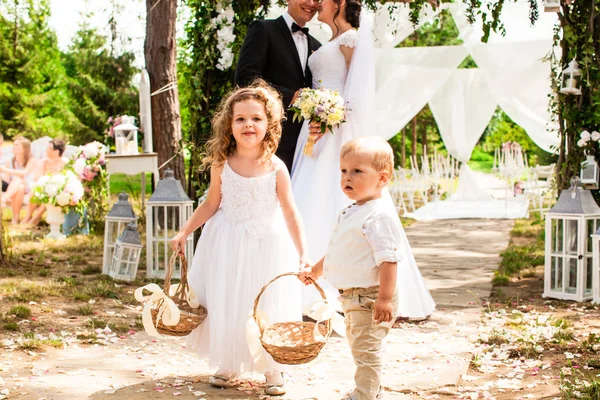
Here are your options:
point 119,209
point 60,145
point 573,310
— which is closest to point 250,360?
point 573,310

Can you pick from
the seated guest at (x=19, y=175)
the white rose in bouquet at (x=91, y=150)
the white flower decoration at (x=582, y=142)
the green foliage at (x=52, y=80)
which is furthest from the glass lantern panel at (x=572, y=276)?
→ the green foliage at (x=52, y=80)

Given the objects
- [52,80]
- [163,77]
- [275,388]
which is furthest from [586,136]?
[52,80]

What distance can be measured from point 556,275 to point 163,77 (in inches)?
212

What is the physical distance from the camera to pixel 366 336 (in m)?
2.98

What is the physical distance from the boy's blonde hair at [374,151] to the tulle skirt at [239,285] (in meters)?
0.69

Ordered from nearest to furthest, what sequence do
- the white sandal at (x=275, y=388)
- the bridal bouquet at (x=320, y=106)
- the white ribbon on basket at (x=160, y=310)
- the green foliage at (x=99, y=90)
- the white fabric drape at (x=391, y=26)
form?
1. the white ribbon on basket at (x=160, y=310)
2. the white sandal at (x=275, y=388)
3. the bridal bouquet at (x=320, y=106)
4. the white fabric drape at (x=391, y=26)
5. the green foliage at (x=99, y=90)

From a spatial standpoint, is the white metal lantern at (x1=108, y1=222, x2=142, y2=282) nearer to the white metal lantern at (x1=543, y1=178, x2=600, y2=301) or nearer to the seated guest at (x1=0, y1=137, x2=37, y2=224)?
the white metal lantern at (x1=543, y1=178, x2=600, y2=301)

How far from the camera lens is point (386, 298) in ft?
9.29

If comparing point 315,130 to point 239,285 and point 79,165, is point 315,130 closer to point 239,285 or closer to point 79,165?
point 239,285

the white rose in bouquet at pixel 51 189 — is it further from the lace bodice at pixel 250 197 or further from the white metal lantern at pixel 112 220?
the lace bodice at pixel 250 197

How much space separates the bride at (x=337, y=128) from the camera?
4.69 meters

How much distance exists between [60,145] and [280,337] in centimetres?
849

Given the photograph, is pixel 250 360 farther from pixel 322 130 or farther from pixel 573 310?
pixel 573 310

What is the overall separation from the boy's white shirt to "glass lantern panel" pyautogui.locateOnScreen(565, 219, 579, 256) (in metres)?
3.13
